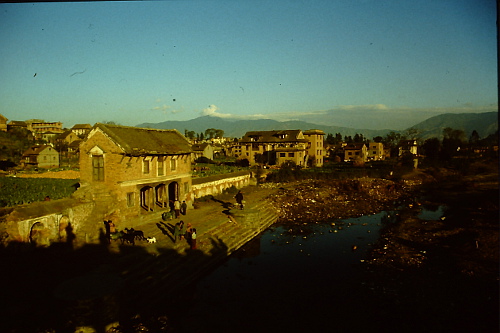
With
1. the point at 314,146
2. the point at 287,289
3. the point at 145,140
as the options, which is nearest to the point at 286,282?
the point at 287,289

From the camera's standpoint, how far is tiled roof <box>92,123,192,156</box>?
807 inches

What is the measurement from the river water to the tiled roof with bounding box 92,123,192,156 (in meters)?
9.50

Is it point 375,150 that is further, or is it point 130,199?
point 375,150

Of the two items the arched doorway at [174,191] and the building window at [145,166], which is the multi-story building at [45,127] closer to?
the arched doorway at [174,191]

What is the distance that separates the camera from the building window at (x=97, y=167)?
802 inches

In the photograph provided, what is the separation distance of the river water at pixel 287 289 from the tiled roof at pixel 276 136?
→ 165 feet

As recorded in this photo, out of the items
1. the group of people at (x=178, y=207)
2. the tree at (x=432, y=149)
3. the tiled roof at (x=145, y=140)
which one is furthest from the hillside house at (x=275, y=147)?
the group of people at (x=178, y=207)

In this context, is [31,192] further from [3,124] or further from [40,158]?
[3,124]

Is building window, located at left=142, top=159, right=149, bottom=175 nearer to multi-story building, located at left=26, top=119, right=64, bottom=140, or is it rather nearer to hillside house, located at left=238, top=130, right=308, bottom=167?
hillside house, located at left=238, top=130, right=308, bottom=167

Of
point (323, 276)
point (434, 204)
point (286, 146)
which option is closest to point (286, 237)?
point (323, 276)

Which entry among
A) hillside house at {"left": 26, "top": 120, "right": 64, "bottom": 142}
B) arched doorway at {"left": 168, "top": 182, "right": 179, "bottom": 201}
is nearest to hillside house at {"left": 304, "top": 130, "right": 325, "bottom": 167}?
arched doorway at {"left": 168, "top": 182, "right": 179, "bottom": 201}

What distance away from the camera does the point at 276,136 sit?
75.6 m

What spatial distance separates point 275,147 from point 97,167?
2222 inches

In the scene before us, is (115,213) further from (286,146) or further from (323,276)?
(286,146)
